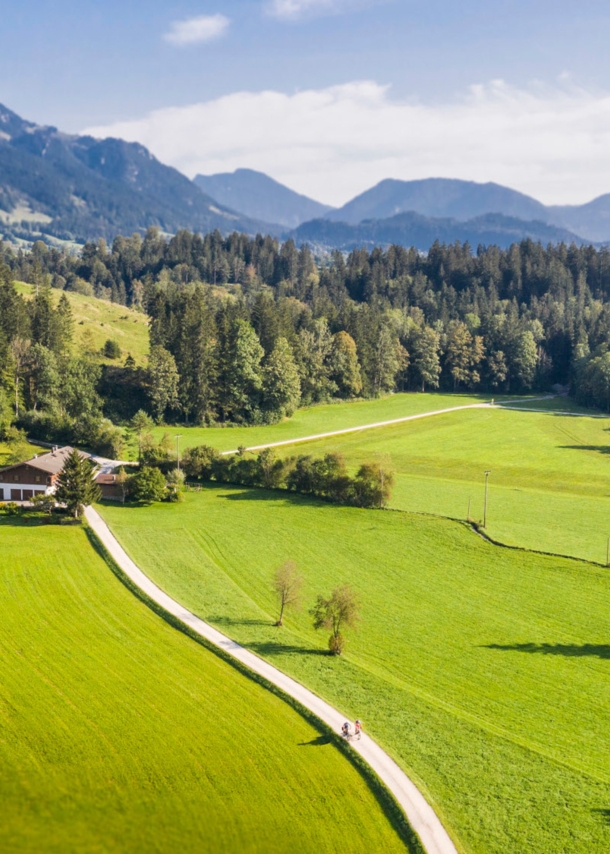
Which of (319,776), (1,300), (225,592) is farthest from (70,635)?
(1,300)

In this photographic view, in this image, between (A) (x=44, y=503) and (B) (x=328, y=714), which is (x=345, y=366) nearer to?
(A) (x=44, y=503)

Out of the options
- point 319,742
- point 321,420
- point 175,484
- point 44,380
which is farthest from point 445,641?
point 321,420

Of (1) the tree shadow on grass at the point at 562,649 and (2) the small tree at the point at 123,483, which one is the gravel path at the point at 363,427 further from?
(1) the tree shadow on grass at the point at 562,649

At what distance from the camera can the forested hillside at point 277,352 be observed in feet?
345

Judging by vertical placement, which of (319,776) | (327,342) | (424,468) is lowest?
(319,776)

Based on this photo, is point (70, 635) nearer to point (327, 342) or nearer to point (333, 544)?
point (333, 544)

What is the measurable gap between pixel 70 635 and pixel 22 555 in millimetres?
15839

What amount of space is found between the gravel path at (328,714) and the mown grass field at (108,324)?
76765mm

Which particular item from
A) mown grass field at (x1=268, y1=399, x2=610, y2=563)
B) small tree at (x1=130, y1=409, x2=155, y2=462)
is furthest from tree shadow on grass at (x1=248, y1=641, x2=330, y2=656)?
small tree at (x1=130, y1=409, x2=155, y2=462)

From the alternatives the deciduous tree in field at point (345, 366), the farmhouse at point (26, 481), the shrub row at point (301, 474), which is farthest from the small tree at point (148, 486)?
the deciduous tree in field at point (345, 366)

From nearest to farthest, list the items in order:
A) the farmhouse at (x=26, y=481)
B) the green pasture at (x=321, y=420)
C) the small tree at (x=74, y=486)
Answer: the small tree at (x=74, y=486) → the farmhouse at (x=26, y=481) → the green pasture at (x=321, y=420)

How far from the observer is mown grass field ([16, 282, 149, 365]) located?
5108 inches

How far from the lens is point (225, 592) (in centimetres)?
5228

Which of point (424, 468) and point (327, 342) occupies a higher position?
point (327, 342)
